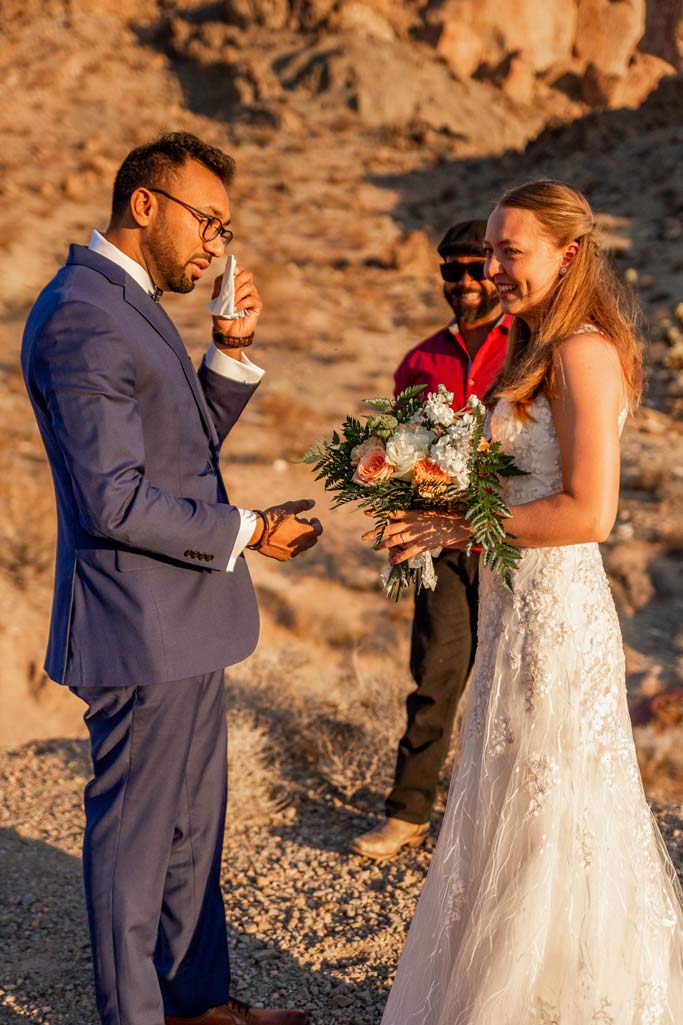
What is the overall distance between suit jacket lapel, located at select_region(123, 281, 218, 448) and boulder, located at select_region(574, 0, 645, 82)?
105ft

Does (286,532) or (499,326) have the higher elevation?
(499,326)

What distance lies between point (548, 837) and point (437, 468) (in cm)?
92

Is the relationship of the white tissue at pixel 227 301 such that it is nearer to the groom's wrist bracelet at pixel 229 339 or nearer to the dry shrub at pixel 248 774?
the groom's wrist bracelet at pixel 229 339

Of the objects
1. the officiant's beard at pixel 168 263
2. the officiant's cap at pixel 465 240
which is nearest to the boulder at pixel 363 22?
the officiant's cap at pixel 465 240

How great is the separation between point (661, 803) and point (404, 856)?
1275 mm

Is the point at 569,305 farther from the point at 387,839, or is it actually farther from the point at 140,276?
the point at 387,839

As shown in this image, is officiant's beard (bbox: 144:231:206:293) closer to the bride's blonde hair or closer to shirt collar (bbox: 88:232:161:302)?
shirt collar (bbox: 88:232:161:302)

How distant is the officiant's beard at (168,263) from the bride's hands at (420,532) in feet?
2.65

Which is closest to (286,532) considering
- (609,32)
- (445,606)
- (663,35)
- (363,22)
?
(445,606)

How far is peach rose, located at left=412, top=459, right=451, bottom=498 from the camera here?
238 centimetres

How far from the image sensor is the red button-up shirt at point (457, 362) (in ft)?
12.9

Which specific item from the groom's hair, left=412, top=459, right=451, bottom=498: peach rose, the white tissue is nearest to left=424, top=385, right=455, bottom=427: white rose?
left=412, top=459, right=451, bottom=498: peach rose

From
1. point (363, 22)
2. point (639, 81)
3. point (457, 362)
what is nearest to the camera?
point (457, 362)

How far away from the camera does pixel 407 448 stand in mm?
2379
